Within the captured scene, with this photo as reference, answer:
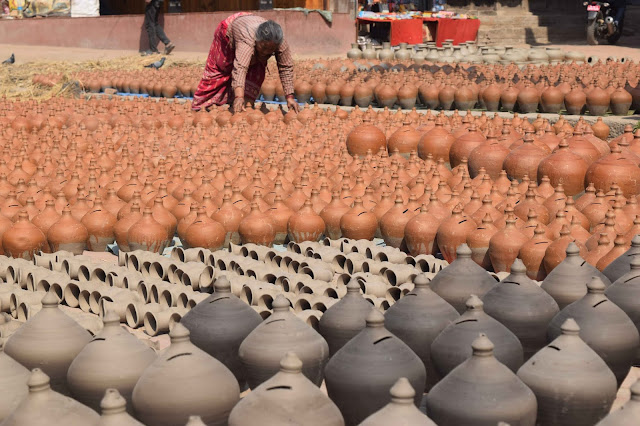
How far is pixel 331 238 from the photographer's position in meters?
6.32

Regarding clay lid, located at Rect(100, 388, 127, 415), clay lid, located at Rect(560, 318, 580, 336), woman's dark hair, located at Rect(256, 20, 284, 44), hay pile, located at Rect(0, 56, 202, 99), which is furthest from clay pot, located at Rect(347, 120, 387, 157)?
hay pile, located at Rect(0, 56, 202, 99)

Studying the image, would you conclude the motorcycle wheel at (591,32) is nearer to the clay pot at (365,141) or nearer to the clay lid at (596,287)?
the clay pot at (365,141)

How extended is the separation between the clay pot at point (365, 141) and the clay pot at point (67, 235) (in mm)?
3112

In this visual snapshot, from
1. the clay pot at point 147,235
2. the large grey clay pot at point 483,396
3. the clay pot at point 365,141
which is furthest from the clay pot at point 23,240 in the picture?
the large grey clay pot at point 483,396

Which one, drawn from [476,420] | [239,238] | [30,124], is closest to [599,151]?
[239,238]

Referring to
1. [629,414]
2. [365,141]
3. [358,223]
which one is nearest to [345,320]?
[629,414]

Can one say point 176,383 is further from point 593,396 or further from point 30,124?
point 30,124

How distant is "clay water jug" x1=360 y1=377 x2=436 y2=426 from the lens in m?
2.76

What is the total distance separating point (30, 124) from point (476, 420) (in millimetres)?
8981

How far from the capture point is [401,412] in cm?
277

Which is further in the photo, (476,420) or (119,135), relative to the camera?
(119,135)

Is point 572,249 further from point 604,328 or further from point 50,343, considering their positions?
point 50,343

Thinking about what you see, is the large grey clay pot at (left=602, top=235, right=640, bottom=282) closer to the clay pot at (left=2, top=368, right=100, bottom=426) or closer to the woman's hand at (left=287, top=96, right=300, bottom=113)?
the clay pot at (left=2, top=368, right=100, bottom=426)

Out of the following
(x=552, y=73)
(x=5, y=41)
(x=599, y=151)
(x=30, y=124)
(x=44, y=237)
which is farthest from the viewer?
(x=5, y=41)
